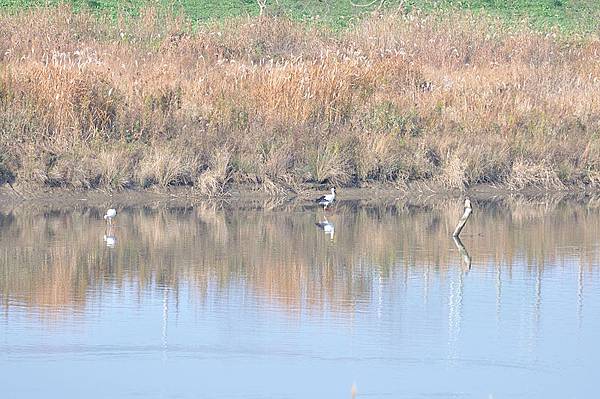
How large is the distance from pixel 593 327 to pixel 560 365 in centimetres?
122

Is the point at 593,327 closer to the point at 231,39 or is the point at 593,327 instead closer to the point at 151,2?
the point at 231,39

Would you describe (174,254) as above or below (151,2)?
below

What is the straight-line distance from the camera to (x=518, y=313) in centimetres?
1068

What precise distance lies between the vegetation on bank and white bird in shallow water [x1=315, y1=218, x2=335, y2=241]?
2016 mm

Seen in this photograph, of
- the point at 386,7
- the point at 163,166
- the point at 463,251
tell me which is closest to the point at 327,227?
the point at 463,251

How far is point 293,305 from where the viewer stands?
1077 centimetres

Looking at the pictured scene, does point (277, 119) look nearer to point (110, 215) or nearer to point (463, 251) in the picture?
point (110, 215)

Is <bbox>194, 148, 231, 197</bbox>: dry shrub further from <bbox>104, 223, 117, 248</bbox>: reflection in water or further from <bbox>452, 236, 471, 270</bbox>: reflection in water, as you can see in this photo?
<bbox>452, 236, 471, 270</bbox>: reflection in water

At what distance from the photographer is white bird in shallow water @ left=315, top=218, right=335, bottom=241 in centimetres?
1466

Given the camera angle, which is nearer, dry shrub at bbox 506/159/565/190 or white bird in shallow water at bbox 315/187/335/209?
white bird in shallow water at bbox 315/187/335/209

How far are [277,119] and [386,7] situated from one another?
58.0ft

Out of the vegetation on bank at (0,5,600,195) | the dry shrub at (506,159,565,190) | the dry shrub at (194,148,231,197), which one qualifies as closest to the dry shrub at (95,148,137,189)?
the vegetation on bank at (0,5,600,195)

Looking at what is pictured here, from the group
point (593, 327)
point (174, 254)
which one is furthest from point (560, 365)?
point (174, 254)

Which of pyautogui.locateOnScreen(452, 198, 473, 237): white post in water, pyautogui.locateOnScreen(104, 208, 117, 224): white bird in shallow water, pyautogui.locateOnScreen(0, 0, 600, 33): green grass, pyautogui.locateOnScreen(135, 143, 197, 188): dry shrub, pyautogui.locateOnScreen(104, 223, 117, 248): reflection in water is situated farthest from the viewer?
pyautogui.locateOnScreen(0, 0, 600, 33): green grass
